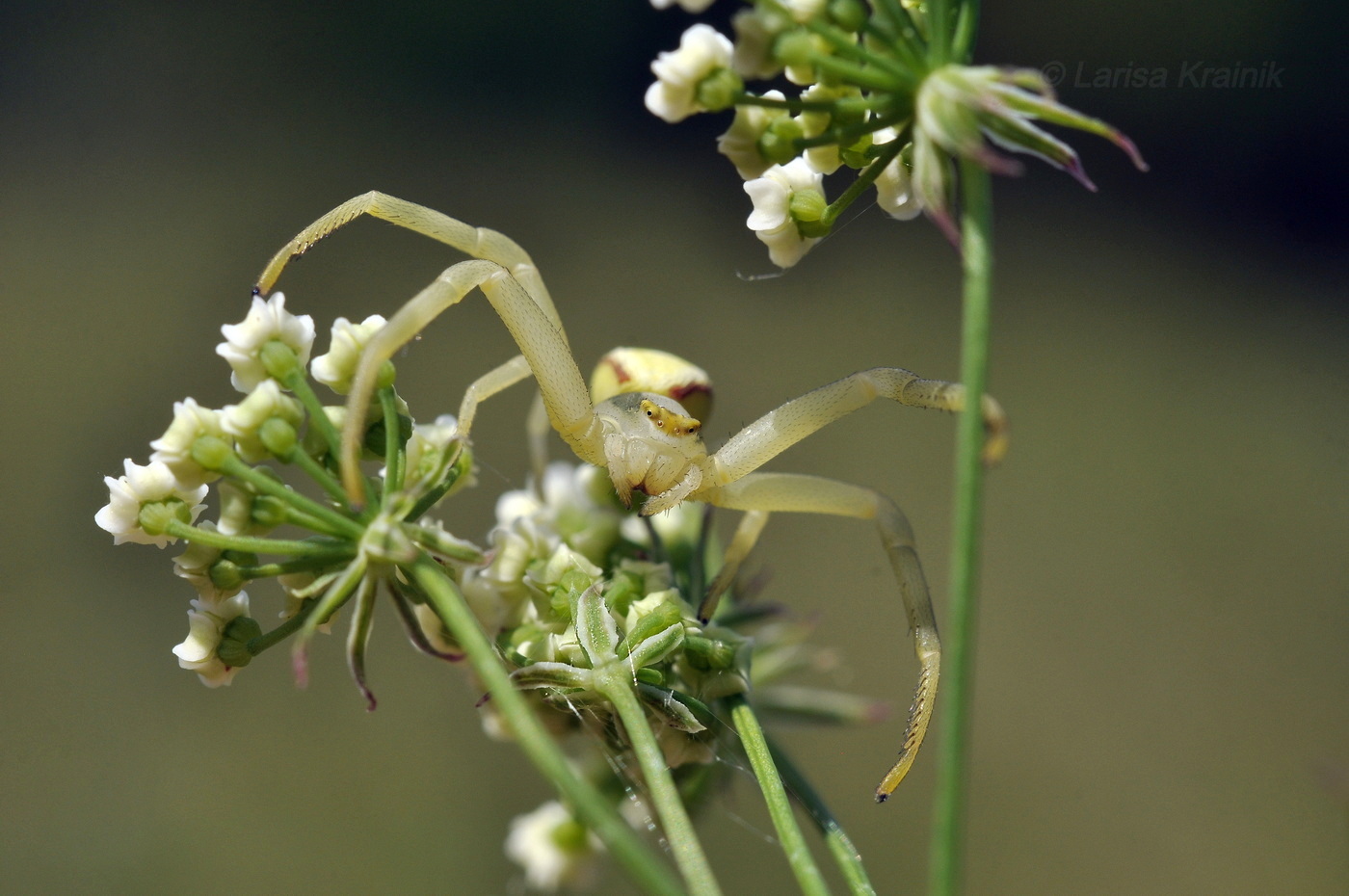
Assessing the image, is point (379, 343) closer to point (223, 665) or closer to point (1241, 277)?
point (223, 665)

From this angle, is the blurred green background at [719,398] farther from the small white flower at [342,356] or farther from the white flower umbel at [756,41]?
the white flower umbel at [756,41]

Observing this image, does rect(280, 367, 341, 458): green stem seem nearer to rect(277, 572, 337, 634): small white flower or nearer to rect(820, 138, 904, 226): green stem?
rect(277, 572, 337, 634): small white flower

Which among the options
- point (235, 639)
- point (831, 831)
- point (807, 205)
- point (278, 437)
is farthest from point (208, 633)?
point (807, 205)

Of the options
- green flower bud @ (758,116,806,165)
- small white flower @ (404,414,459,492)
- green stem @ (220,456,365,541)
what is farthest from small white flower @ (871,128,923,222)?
green stem @ (220,456,365,541)

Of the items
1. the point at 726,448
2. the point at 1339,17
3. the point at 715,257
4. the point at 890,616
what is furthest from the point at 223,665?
the point at 1339,17

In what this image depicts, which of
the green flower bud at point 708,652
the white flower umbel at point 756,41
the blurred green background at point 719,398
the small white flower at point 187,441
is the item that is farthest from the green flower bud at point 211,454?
the blurred green background at point 719,398
